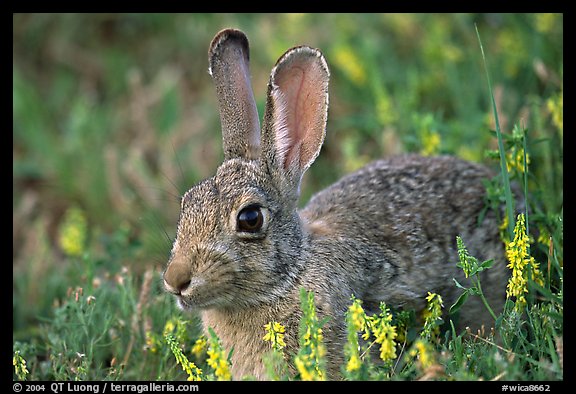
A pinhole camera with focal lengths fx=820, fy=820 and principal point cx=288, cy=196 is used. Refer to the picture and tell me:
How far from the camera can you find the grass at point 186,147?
170 inches

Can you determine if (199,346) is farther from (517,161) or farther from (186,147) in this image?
(186,147)

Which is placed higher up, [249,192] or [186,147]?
[186,147]

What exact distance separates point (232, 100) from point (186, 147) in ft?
9.83

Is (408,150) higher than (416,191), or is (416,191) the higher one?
(408,150)

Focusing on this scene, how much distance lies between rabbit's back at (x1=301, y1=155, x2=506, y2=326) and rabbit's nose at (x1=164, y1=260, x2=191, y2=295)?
0.87 meters

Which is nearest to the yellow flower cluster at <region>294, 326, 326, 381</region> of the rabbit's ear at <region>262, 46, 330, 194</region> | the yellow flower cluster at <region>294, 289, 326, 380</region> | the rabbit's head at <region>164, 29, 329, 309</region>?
the yellow flower cluster at <region>294, 289, 326, 380</region>

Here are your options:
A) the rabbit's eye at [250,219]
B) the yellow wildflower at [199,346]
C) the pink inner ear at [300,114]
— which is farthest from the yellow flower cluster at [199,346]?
the pink inner ear at [300,114]

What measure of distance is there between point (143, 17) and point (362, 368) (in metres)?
6.11

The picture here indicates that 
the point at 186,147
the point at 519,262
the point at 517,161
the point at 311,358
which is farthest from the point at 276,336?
the point at 186,147

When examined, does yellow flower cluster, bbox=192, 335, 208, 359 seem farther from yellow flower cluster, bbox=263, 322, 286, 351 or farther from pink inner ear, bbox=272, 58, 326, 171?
pink inner ear, bbox=272, 58, 326, 171

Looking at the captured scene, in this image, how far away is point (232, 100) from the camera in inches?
182
